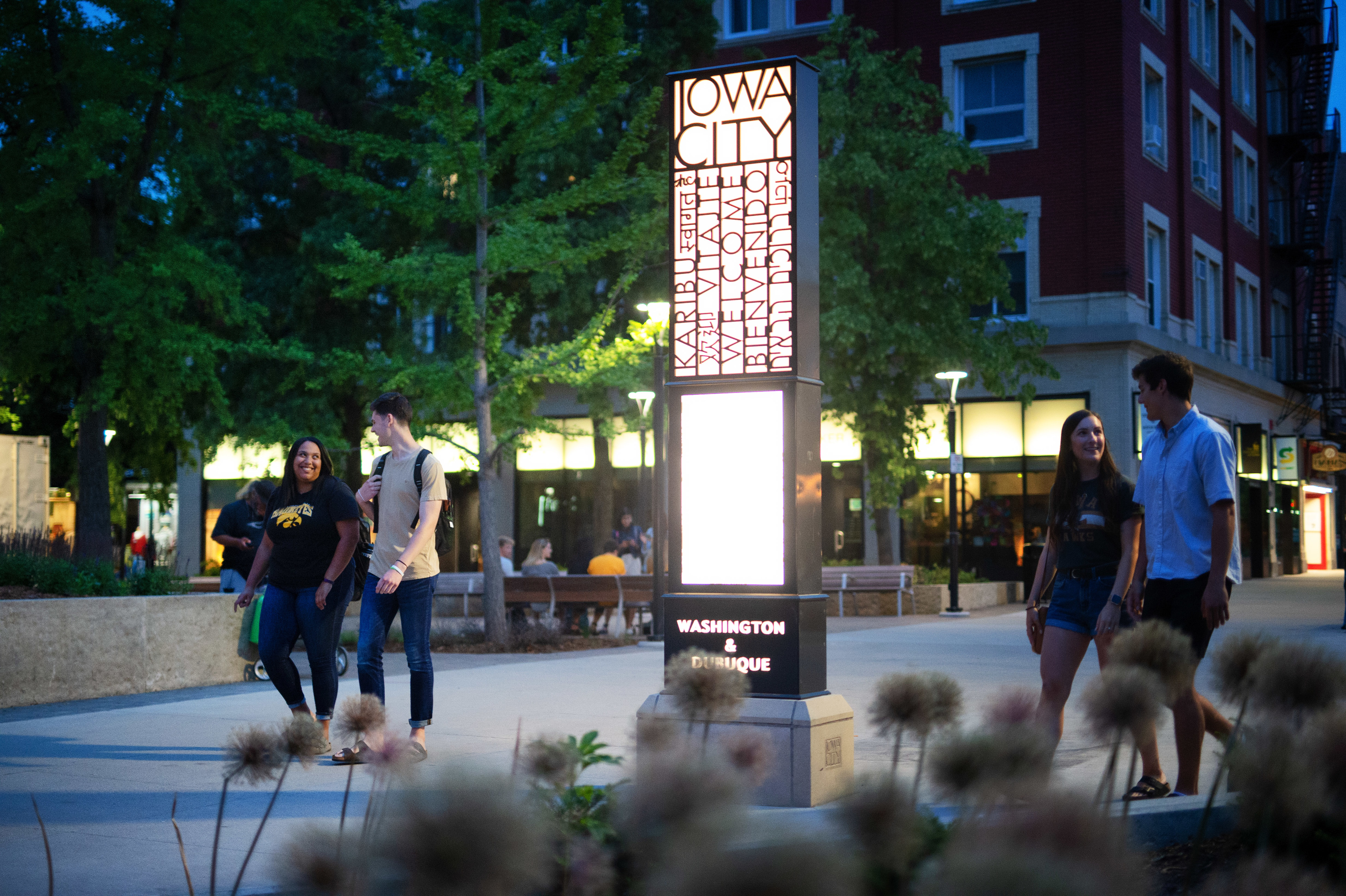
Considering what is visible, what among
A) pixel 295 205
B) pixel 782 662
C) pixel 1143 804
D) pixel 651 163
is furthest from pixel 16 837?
pixel 295 205

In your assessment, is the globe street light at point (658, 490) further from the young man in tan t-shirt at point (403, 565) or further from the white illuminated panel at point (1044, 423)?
the white illuminated panel at point (1044, 423)

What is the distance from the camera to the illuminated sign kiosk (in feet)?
20.6

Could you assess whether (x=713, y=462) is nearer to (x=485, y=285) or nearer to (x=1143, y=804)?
(x=1143, y=804)

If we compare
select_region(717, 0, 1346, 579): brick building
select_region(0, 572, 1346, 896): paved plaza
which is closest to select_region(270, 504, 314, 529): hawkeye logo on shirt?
select_region(0, 572, 1346, 896): paved plaza

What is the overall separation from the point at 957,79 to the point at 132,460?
70.8ft

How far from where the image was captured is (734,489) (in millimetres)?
6453

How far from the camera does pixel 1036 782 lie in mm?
1740

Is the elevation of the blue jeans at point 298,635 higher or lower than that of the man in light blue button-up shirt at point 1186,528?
lower

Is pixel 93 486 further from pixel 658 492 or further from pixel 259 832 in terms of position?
pixel 259 832

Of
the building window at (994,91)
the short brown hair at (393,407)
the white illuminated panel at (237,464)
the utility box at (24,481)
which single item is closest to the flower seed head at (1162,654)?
the short brown hair at (393,407)

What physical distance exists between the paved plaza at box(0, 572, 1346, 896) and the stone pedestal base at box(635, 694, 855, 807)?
0.63 metres

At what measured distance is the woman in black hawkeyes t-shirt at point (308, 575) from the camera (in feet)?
24.7

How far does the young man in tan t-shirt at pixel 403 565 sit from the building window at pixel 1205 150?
32.2 m

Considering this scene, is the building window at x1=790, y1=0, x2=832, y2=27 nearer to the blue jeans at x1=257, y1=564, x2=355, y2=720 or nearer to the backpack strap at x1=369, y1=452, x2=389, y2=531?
the backpack strap at x1=369, y1=452, x2=389, y2=531
